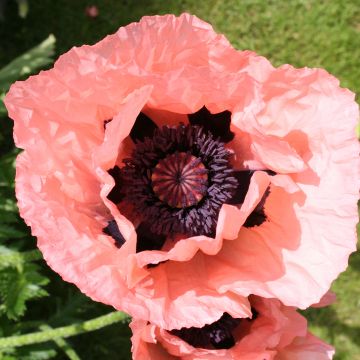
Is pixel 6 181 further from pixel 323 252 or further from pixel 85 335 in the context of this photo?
pixel 323 252

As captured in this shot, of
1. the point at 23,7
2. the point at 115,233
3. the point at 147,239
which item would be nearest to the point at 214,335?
the point at 147,239

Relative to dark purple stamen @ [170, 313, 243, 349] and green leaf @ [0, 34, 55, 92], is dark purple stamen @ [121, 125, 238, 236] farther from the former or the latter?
green leaf @ [0, 34, 55, 92]

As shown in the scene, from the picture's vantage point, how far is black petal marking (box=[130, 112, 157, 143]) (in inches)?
81.0

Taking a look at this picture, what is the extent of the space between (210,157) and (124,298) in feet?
1.78

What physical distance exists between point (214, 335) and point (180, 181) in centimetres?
61

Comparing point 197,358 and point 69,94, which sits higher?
point 69,94

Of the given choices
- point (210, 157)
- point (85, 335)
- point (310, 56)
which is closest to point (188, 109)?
point (210, 157)

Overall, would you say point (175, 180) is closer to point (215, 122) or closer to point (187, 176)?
point (187, 176)

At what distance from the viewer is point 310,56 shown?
4332 mm

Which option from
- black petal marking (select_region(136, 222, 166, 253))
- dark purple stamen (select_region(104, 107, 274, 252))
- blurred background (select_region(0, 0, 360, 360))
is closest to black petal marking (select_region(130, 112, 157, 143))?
dark purple stamen (select_region(104, 107, 274, 252))

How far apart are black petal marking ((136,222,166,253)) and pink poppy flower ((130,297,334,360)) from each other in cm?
23

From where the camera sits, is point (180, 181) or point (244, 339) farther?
point (244, 339)

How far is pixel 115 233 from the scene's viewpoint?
196 cm

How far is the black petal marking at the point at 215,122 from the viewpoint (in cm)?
203
